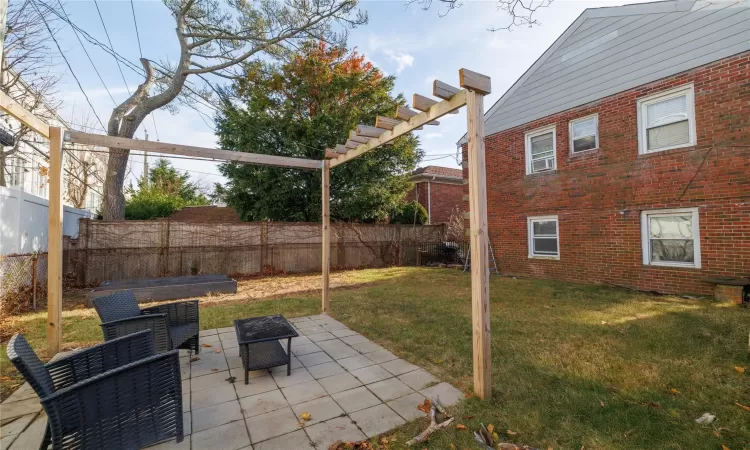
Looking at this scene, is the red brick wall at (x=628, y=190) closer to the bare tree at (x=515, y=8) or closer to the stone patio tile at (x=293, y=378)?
the bare tree at (x=515, y=8)

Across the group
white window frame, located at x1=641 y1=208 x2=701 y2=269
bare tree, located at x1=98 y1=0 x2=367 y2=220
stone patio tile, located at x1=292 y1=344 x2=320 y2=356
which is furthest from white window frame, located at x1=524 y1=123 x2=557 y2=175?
stone patio tile, located at x1=292 y1=344 x2=320 y2=356

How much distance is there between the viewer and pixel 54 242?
3.87m

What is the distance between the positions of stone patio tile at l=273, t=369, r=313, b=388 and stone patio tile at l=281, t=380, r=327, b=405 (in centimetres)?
7

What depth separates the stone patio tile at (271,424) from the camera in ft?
7.91

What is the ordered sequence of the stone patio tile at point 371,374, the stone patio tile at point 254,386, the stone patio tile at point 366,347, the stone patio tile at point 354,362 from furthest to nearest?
the stone patio tile at point 366,347
the stone patio tile at point 354,362
the stone patio tile at point 371,374
the stone patio tile at point 254,386

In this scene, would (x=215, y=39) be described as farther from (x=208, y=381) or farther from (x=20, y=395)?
(x=208, y=381)

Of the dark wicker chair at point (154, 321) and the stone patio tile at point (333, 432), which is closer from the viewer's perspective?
the stone patio tile at point (333, 432)

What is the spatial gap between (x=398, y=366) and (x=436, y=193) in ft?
54.7

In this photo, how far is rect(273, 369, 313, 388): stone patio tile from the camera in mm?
3258

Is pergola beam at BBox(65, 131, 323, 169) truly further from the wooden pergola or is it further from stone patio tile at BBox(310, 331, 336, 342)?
stone patio tile at BBox(310, 331, 336, 342)

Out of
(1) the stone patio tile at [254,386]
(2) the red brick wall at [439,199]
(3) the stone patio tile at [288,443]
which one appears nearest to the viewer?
(3) the stone patio tile at [288,443]

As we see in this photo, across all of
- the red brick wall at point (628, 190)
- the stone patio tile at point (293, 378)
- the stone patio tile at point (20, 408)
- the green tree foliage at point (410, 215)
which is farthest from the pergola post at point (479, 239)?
the green tree foliage at point (410, 215)

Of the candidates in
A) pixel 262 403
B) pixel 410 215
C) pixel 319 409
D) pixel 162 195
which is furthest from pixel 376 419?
pixel 162 195

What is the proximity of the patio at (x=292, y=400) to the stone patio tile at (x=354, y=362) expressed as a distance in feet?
0.04
